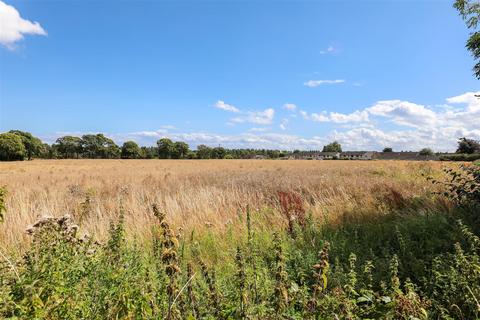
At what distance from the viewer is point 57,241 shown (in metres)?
2.96

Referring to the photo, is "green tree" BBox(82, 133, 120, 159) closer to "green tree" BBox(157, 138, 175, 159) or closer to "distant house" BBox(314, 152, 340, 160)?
"green tree" BBox(157, 138, 175, 159)

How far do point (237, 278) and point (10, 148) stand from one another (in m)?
78.1

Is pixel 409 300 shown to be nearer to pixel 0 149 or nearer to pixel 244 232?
pixel 244 232

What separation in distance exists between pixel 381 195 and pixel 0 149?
253 feet

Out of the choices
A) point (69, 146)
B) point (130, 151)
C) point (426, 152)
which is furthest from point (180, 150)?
point (426, 152)

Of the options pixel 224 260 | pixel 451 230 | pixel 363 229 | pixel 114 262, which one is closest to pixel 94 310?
pixel 114 262

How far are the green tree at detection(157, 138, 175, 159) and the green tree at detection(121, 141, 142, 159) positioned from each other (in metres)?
7.73

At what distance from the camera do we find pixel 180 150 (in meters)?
110

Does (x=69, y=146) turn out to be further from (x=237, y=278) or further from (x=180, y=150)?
(x=237, y=278)

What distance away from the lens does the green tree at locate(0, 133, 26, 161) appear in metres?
62.8

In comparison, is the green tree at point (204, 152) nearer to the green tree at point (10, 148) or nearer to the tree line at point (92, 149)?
the tree line at point (92, 149)

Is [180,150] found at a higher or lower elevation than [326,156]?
higher

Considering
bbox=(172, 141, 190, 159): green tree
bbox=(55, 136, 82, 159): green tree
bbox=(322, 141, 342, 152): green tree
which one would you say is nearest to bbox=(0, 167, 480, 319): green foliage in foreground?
bbox=(55, 136, 82, 159): green tree

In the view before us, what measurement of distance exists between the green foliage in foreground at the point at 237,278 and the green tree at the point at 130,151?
339 ft
